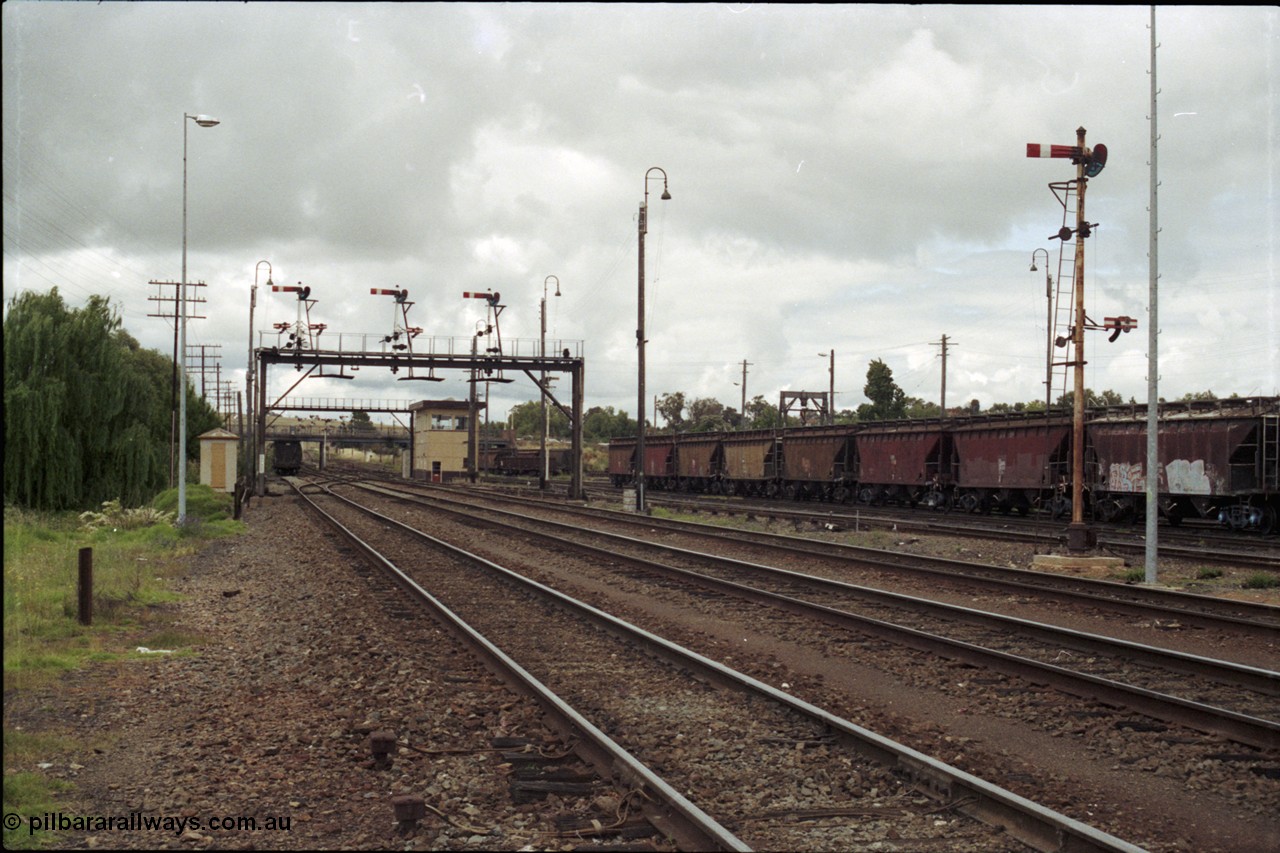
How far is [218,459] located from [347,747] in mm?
41674

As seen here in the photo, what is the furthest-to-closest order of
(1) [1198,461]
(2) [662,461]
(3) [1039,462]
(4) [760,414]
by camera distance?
1. (4) [760,414]
2. (2) [662,461]
3. (3) [1039,462]
4. (1) [1198,461]

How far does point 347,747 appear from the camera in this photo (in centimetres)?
680

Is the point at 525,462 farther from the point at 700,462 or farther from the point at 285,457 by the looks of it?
the point at 700,462

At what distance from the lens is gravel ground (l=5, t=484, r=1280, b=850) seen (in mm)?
5461

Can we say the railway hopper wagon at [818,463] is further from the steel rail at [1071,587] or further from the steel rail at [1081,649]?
the steel rail at [1081,649]

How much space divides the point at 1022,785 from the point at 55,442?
29.7m

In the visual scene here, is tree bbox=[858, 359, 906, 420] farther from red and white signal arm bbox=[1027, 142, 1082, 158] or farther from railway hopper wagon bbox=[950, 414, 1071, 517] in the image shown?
red and white signal arm bbox=[1027, 142, 1082, 158]

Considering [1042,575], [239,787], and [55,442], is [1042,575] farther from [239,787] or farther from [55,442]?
[55,442]

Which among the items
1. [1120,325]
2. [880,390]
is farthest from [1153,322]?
[880,390]

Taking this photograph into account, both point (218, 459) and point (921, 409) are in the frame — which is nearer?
point (218, 459)

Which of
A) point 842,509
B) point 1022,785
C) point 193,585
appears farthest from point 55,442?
point 1022,785

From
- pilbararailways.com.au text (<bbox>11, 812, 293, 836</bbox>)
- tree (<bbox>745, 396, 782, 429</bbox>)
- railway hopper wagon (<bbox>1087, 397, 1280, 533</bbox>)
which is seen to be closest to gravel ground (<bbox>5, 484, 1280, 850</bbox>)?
pilbararailways.com.au text (<bbox>11, 812, 293, 836</bbox>)

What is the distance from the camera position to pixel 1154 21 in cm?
1532

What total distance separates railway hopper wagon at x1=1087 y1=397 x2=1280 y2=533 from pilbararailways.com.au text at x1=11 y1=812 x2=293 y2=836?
72.9 feet
